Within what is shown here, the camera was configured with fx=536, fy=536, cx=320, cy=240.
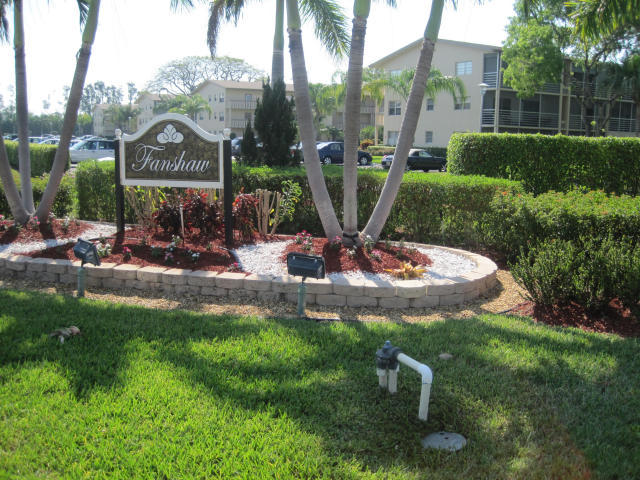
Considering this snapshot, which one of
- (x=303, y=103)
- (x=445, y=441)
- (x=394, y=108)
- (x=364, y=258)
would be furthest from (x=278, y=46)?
(x=394, y=108)

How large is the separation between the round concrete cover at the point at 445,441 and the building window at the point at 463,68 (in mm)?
37657

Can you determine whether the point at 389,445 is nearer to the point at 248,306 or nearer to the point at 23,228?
the point at 248,306

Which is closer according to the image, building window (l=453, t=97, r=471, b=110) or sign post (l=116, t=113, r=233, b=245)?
sign post (l=116, t=113, r=233, b=245)

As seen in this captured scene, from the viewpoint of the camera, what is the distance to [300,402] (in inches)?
132

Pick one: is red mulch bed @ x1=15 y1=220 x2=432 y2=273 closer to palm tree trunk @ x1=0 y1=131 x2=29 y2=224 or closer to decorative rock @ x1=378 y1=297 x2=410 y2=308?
decorative rock @ x1=378 y1=297 x2=410 y2=308

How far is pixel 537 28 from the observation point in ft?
93.5

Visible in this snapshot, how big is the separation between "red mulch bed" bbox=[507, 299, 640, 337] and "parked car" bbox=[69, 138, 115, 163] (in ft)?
88.1

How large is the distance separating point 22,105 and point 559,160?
33.7ft

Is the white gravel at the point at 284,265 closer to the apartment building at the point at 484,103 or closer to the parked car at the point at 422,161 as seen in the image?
the parked car at the point at 422,161

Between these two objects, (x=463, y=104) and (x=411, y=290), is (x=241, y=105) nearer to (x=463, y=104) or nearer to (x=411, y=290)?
(x=463, y=104)

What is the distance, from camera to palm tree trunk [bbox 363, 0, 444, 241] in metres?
6.87

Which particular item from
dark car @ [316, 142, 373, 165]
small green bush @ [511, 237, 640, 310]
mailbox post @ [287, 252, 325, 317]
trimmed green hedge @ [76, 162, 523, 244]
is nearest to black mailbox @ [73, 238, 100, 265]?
mailbox post @ [287, 252, 325, 317]

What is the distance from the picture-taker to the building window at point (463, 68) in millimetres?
37250

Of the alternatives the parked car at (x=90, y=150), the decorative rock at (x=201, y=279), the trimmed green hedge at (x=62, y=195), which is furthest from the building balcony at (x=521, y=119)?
the decorative rock at (x=201, y=279)
